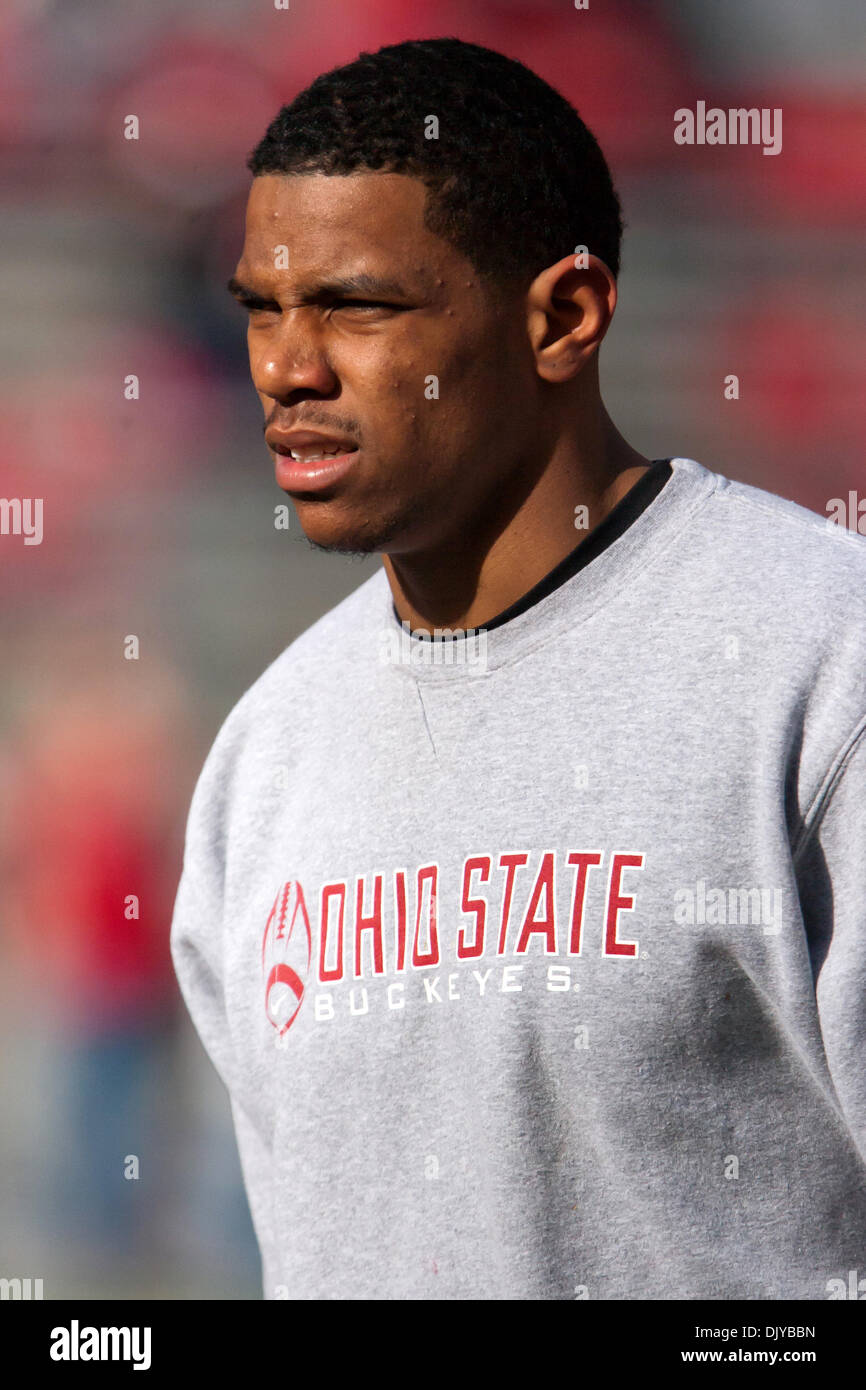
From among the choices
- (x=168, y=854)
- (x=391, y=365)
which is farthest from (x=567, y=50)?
(x=391, y=365)

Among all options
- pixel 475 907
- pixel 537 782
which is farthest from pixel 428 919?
pixel 537 782

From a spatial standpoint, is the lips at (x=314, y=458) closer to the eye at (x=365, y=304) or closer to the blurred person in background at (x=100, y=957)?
the eye at (x=365, y=304)

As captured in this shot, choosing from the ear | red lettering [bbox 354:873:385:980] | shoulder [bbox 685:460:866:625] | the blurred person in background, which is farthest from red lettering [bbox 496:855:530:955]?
the blurred person in background

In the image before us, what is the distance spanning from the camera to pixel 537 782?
48.8 inches

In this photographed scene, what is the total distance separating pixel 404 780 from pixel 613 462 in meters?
0.33

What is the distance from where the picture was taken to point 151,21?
113 inches

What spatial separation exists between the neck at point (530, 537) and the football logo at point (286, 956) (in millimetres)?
291

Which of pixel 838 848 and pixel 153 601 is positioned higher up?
pixel 153 601

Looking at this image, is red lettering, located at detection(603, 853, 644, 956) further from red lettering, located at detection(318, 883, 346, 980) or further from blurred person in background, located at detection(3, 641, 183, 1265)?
blurred person in background, located at detection(3, 641, 183, 1265)

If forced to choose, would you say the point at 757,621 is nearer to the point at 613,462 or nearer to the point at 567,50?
the point at 613,462

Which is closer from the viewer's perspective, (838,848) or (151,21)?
(838,848)

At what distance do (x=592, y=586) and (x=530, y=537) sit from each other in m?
0.07
